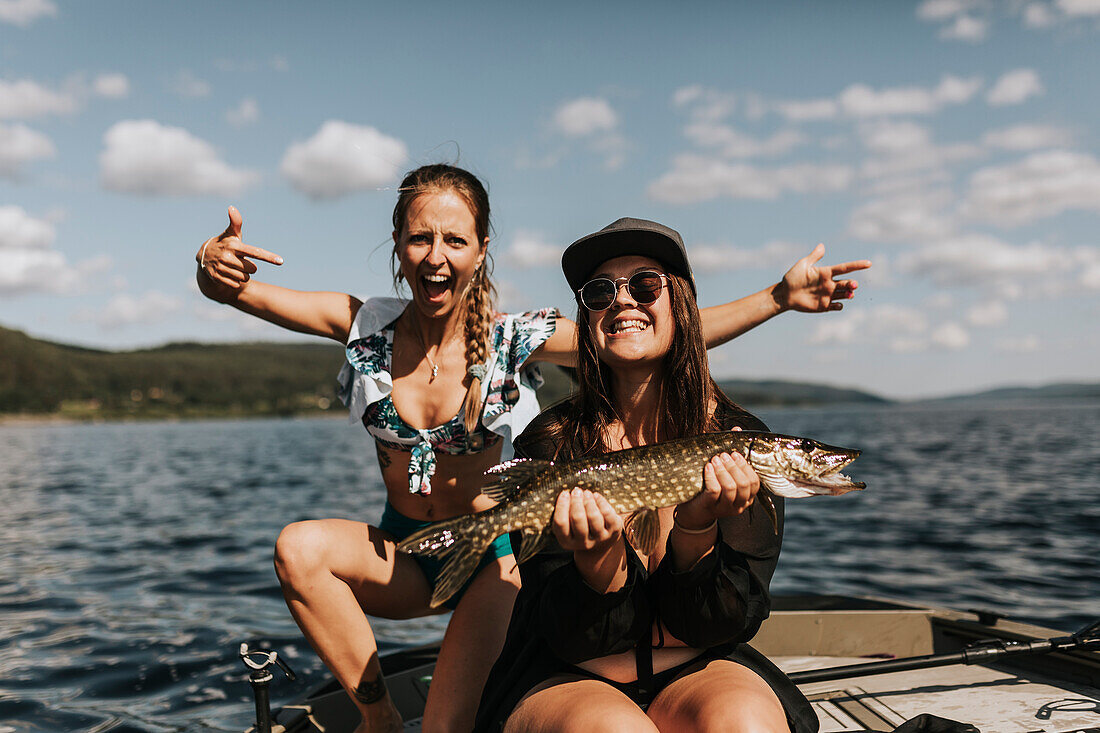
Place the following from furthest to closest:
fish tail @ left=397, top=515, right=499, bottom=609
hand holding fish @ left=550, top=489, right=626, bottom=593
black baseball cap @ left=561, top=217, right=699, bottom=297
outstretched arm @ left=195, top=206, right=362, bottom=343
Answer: outstretched arm @ left=195, top=206, right=362, bottom=343, black baseball cap @ left=561, top=217, right=699, bottom=297, fish tail @ left=397, top=515, right=499, bottom=609, hand holding fish @ left=550, top=489, right=626, bottom=593

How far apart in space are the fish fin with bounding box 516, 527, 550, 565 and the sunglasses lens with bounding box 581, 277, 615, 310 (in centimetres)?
95

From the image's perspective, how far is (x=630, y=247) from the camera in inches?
125

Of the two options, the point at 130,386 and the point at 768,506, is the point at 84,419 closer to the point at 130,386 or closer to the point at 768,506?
the point at 130,386

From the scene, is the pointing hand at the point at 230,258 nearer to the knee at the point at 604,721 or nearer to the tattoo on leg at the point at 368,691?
the tattoo on leg at the point at 368,691

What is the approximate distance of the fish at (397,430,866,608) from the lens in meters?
2.71

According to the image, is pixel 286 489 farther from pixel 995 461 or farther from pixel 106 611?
pixel 995 461

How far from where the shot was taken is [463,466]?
13.2 ft

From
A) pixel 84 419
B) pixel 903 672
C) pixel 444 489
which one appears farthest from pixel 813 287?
pixel 84 419

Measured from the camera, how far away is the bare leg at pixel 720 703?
2.38m

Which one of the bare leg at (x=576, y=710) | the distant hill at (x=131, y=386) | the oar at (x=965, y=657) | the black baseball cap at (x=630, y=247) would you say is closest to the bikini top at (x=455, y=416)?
the black baseball cap at (x=630, y=247)

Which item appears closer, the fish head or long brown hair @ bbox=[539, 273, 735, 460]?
the fish head

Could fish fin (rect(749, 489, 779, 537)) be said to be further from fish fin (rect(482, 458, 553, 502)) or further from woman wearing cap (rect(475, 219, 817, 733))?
fish fin (rect(482, 458, 553, 502))

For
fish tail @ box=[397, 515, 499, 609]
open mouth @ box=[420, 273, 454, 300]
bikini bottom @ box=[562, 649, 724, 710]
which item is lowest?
bikini bottom @ box=[562, 649, 724, 710]

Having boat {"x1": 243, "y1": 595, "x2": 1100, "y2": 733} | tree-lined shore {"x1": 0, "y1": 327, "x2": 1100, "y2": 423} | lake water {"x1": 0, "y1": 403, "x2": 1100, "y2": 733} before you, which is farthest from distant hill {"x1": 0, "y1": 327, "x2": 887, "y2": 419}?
boat {"x1": 243, "y1": 595, "x2": 1100, "y2": 733}
